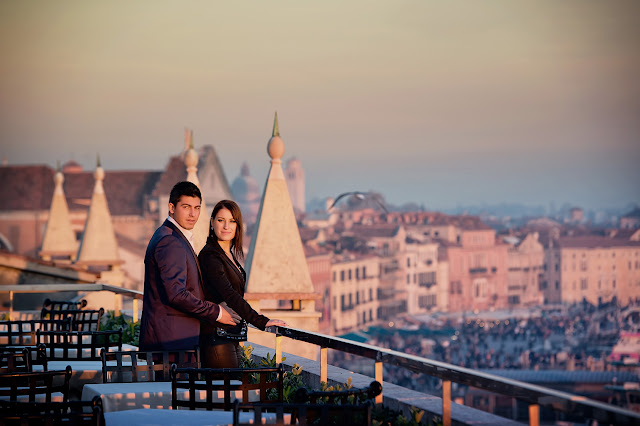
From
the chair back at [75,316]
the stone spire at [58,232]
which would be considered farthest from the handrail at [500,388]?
the stone spire at [58,232]

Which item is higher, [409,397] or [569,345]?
[409,397]

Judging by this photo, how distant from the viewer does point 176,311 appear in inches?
219

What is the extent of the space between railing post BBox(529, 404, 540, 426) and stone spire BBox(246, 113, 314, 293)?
9073 mm

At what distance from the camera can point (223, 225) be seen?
5.80m

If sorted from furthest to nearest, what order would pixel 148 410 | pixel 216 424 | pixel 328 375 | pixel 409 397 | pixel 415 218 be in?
pixel 415 218, pixel 328 375, pixel 409 397, pixel 148 410, pixel 216 424

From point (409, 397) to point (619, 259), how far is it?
650 ft

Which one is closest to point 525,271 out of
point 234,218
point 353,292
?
point 353,292

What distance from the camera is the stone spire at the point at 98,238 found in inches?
910

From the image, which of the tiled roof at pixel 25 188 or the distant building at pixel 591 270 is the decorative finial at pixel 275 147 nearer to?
the tiled roof at pixel 25 188

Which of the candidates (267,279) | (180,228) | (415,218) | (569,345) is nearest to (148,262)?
(180,228)

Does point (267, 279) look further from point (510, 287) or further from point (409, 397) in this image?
point (510, 287)

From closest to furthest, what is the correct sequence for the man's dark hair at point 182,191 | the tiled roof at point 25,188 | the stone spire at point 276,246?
the man's dark hair at point 182,191 → the stone spire at point 276,246 → the tiled roof at point 25,188

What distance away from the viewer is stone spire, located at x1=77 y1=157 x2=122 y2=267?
23.1 meters

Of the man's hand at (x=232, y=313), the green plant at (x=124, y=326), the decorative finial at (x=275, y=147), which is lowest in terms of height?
the green plant at (x=124, y=326)
